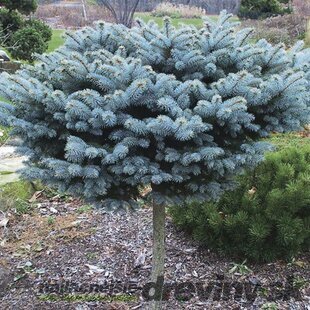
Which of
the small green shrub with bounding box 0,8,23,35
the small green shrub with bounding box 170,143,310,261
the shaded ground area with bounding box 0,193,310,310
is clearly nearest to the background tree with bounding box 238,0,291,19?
the small green shrub with bounding box 0,8,23,35

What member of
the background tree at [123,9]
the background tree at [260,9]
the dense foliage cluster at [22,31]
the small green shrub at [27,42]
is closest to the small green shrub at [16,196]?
the dense foliage cluster at [22,31]

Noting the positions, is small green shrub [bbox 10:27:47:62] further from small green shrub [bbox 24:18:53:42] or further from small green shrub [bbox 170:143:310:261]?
small green shrub [bbox 170:143:310:261]

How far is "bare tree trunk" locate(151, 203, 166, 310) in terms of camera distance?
9.54 ft

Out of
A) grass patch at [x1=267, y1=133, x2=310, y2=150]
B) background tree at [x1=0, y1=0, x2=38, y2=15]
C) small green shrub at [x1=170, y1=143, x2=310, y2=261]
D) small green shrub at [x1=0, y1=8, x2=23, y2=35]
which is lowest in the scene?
grass patch at [x1=267, y1=133, x2=310, y2=150]

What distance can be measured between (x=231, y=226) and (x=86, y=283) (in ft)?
3.45

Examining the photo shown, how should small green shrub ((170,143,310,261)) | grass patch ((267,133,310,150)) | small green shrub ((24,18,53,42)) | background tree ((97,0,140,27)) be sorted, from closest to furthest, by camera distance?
small green shrub ((170,143,310,261)) → grass patch ((267,133,310,150)) → small green shrub ((24,18,53,42)) → background tree ((97,0,140,27))

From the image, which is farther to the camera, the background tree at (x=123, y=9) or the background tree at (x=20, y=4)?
the background tree at (x=123, y=9)

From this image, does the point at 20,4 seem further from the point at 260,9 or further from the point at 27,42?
the point at 260,9

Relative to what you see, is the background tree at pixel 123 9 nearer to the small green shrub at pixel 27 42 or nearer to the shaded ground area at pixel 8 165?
the small green shrub at pixel 27 42

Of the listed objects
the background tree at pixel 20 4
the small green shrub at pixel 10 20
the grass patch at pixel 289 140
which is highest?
the background tree at pixel 20 4

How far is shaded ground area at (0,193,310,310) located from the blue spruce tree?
1100 millimetres

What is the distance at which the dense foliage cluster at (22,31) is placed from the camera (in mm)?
11359

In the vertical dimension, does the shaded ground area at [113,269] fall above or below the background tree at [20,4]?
below

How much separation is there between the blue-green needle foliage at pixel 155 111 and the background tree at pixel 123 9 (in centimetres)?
1568
